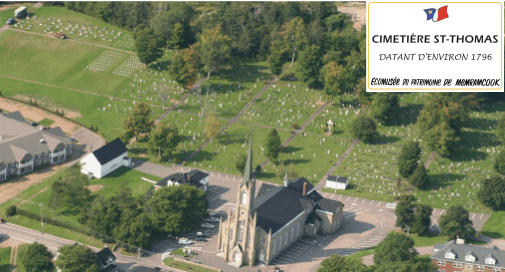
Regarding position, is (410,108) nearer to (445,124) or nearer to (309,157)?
(445,124)

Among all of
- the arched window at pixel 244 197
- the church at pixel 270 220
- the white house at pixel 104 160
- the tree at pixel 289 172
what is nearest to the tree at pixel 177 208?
the church at pixel 270 220

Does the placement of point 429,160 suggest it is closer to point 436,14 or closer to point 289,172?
point 289,172

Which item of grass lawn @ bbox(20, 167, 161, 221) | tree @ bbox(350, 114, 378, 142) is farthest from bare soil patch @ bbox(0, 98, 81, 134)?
tree @ bbox(350, 114, 378, 142)

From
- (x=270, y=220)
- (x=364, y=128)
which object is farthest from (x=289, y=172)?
(x=270, y=220)

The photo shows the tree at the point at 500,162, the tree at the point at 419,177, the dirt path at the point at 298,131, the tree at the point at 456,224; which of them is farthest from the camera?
the dirt path at the point at 298,131

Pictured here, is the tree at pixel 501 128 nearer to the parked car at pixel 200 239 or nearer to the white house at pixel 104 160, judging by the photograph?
the parked car at pixel 200 239
